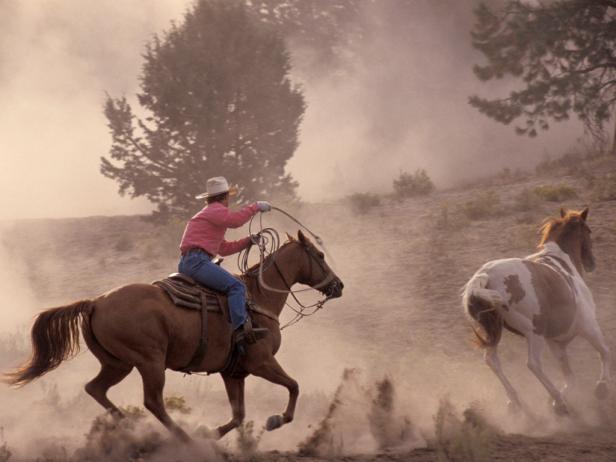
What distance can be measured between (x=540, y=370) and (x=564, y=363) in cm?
102

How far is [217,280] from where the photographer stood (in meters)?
8.66

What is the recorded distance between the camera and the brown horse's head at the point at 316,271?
31.4 ft

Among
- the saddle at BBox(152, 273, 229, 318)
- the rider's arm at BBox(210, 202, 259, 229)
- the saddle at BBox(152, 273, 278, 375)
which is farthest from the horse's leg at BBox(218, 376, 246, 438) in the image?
the rider's arm at BBox(210, 202, 259, 229)

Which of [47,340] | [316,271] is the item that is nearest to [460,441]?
[316,271]

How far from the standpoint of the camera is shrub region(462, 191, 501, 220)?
20.8 meters

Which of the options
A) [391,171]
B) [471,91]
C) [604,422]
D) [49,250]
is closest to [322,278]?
[604,422]

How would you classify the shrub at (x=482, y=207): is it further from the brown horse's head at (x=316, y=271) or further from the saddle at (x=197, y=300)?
the saddle at (x=197, y=300)

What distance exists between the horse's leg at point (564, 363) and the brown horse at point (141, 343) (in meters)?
4.23

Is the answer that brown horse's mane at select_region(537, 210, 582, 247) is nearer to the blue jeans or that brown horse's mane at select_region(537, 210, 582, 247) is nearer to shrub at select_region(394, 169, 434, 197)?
the blue jeans

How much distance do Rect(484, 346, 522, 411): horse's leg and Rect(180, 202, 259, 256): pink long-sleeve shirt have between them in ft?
12.4

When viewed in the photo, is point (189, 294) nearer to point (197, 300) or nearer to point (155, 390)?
point (197, 300)

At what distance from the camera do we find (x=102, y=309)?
7.94 metres

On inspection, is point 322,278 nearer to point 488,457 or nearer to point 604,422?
point 488,457

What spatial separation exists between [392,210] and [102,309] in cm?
1630
